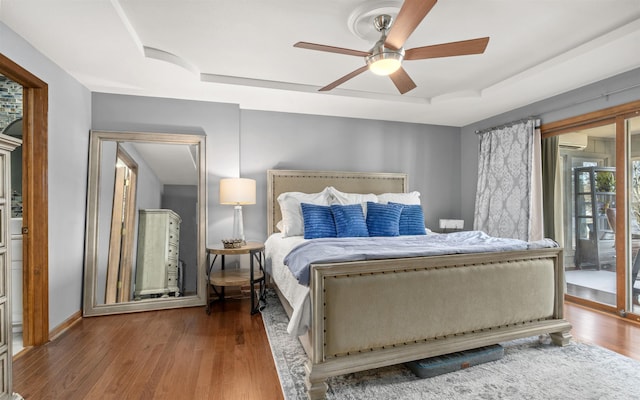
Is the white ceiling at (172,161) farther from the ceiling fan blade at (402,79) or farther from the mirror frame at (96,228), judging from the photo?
the ceiling fan blade at (402,79)

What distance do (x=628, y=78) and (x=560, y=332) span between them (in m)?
2.44

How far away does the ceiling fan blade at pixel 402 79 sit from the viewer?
228 cm

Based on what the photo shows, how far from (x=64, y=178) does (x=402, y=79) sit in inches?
120

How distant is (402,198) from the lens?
3.94m

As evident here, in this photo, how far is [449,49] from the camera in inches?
77.5

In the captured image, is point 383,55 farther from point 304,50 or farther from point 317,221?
point 317,221

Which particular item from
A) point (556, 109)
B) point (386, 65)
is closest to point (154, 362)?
point (386, 65)

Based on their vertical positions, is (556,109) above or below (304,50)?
below

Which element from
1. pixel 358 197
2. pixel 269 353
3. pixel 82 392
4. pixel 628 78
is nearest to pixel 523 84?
pixel 628 78

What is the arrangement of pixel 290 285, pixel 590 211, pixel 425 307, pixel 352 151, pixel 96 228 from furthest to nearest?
pixel 352 151 < pixel 590 211 < pixel 96 228 < pixel 290 285 < pixel 425 307

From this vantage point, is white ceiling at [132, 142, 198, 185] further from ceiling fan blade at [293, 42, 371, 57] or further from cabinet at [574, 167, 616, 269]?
cabinet at [574, 167, 616, 269]

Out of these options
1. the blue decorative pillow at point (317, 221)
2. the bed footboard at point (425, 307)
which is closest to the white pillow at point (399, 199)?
the blue decorative pillow at point (317, 221)

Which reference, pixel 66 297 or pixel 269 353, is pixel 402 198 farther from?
pixel 66 297

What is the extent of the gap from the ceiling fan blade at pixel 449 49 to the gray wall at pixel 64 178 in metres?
2.81
